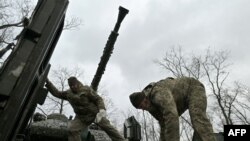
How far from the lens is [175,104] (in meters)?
3.86

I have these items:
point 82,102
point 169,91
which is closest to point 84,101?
point 82,102

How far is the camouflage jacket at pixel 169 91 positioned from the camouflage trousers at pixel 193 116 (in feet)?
0.13

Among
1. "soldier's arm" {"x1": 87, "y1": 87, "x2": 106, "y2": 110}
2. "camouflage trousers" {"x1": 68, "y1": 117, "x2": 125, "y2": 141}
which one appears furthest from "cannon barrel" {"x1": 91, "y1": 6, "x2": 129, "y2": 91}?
"camouflage trousers" {"x1": 68, "y1": 117, "x2": 125, "y2": 141}

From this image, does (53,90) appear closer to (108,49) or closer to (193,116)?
(108,49)

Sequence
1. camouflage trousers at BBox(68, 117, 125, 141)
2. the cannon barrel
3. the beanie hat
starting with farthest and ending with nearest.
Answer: camouflage trousers at BBox(68, 117, 125, 141), the cannon barrel, the beanie hat

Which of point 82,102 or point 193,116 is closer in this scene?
point 193,116

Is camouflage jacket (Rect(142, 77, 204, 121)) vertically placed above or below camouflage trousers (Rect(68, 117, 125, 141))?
above

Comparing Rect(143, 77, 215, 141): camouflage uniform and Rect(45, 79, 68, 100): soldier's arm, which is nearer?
Rect(143, 77, 215, 141): camouflage uniform

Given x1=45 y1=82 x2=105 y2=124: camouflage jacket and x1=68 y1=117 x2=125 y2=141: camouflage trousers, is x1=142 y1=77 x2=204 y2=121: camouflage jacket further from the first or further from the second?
x1=45 y1=82 x2=105 y2=124: camouflage jacket

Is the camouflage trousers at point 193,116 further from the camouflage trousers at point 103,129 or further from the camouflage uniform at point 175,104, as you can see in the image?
the camouflage trousers at point 103,129

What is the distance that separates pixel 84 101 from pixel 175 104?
9.69 feet

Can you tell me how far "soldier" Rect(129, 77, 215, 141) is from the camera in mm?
3637

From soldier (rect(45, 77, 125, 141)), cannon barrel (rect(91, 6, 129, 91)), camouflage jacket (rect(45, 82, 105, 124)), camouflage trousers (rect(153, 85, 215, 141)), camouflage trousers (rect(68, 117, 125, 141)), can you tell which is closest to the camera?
camouflage trousers (rect(153, 85, 215, 141))

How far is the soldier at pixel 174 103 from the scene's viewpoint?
143 inches
